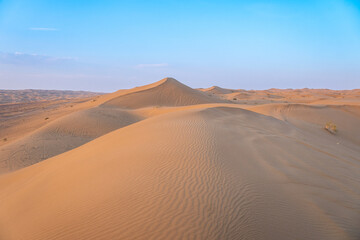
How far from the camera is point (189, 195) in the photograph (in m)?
3.09

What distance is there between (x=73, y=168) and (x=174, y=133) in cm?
261

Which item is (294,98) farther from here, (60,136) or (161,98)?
(60,136)

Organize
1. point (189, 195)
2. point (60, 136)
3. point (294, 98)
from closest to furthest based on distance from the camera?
1. point (189, 195)
2. point (60, 136)
3. point (294, 98)

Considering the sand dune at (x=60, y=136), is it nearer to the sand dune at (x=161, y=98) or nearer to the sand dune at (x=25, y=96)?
the sand dune at (x=161, y=98)

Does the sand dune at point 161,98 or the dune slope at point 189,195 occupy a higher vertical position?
the sand dune at point 161,98

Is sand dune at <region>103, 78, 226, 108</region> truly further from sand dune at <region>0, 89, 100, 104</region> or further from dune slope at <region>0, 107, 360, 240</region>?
sand dune at <region>0, 89, 100, 104</region>

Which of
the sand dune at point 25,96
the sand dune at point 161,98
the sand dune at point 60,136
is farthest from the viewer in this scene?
the sand dune at point 25,96

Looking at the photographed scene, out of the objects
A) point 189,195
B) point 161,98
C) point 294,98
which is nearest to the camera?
point 189,195

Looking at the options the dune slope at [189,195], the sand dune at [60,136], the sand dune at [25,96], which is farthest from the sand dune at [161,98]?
the sand dune at [25,96]

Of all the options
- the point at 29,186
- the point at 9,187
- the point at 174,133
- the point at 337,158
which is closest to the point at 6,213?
the point at 29,186

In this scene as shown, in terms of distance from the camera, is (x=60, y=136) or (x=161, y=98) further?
(x=161, y=98)

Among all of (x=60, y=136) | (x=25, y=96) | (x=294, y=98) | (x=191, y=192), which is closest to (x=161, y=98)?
(x=60, y=136)

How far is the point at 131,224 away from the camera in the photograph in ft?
8.67

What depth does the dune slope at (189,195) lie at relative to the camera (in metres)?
2.67
